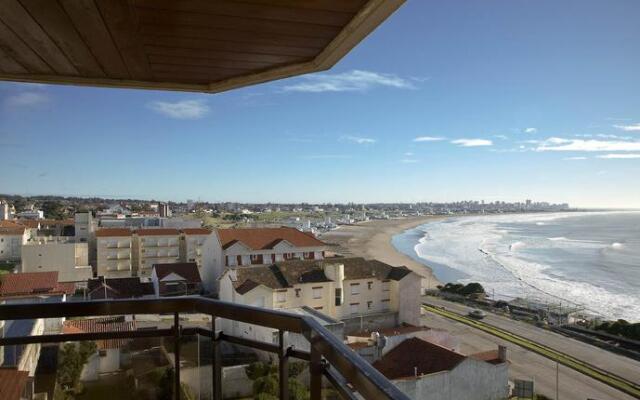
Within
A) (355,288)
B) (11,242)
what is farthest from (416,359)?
(11,242)

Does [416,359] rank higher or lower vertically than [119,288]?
lower

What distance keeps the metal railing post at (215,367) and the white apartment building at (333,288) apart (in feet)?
57.4

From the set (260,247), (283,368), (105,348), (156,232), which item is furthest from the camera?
(156,232)

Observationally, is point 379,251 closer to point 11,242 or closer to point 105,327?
point 11,242

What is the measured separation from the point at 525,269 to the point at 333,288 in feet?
80.5

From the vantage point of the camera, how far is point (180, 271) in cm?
2703

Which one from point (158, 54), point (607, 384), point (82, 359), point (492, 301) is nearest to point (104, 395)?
point (82, 359)

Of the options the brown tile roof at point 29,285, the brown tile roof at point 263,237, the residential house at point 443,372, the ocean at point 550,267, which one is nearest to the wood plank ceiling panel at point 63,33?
the residential house at point 443,372

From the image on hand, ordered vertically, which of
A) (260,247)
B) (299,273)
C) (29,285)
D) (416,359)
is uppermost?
(260,247)

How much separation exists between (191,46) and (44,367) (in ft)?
5.65

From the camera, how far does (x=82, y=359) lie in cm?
213

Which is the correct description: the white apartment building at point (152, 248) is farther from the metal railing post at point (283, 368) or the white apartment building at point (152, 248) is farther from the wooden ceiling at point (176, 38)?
the metal railing post at point (283, 368)

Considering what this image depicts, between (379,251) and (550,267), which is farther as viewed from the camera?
(379,251)

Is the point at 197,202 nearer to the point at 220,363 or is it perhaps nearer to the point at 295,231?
the point at 295,231
